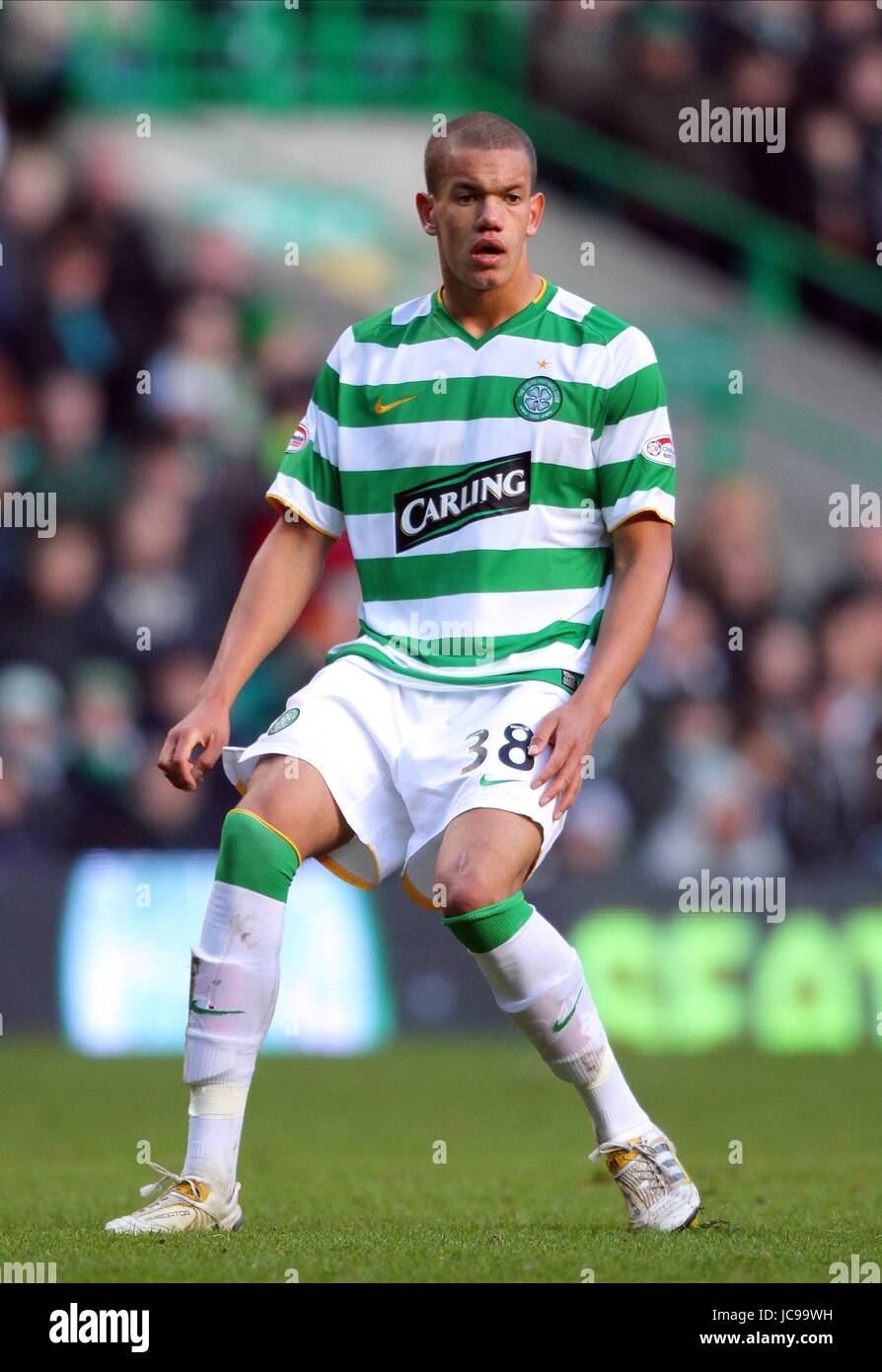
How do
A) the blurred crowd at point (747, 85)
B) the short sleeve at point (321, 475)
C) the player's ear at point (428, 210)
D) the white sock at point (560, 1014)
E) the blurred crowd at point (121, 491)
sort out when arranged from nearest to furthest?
the white sock at point (560, 1014) → the player's ear at point (428, 210) → the short sleeve at point (321, 475) → the blurred crowd at point (121, 491) → the blurred crowd at point (747, 85)

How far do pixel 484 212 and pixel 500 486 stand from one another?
1.92 feet

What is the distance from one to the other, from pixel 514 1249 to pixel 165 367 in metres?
8.56

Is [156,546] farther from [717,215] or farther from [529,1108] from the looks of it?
[717,215]

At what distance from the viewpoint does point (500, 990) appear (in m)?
4.41

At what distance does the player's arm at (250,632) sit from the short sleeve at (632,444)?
28.0 inches

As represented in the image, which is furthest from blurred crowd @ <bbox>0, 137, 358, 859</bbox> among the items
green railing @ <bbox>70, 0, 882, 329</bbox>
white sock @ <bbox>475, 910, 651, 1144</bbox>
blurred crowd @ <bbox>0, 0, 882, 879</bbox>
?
white sock @ <bbox>475, 910, 651, 1144</bbox>

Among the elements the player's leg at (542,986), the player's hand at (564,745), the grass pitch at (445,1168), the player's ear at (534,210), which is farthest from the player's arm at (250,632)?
the grass pitch at (445,1168)

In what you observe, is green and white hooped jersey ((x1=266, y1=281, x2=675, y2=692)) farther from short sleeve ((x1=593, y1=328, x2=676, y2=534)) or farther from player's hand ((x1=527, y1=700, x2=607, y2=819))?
player's hand ((x1=527, y1=700, x2=607, y2=819))

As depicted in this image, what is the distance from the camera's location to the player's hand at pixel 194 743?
436 cm

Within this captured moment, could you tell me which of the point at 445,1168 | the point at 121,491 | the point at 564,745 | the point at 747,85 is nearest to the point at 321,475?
the point at 564,745

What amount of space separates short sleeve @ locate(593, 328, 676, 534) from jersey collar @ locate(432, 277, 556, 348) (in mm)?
231

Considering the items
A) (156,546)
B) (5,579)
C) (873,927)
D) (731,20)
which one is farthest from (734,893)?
(731,20)

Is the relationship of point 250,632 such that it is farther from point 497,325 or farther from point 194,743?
point 497,325

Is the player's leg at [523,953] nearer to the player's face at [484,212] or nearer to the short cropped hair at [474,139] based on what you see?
the player's face at [484,212]
